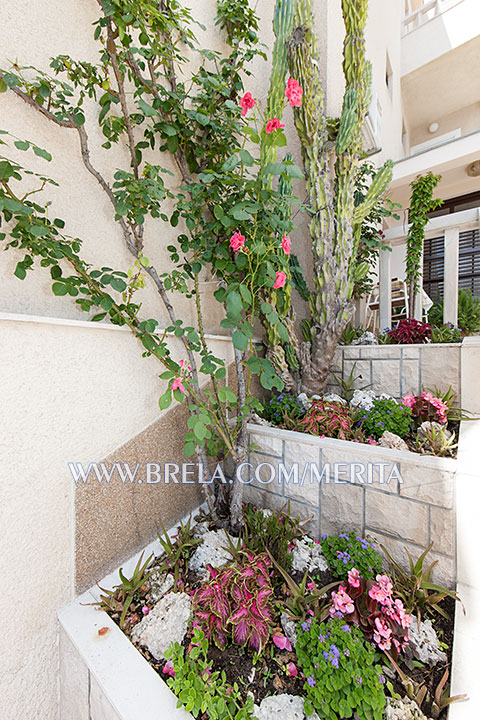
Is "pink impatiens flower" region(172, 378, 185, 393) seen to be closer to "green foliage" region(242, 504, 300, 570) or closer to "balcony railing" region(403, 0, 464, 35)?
"green foliage" region(242, 504, 300, 570)

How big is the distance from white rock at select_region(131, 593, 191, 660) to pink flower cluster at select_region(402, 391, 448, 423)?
1.38 meters

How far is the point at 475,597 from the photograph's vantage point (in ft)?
3.43

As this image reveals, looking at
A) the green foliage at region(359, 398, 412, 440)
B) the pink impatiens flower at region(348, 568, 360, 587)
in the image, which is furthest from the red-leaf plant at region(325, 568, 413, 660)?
the green foliage at region(359, 398, 412, 440)

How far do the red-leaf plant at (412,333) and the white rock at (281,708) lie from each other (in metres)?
1.86

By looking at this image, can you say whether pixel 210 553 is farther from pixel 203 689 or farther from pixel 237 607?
pixel 203 689

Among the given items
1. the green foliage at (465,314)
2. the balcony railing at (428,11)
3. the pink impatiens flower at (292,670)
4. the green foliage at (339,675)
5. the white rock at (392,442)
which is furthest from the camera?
the balcony railing at (428,11)

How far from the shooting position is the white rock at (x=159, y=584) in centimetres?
117

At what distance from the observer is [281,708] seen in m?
0.82

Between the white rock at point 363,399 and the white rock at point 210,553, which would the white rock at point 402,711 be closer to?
the white rock at point 210,553

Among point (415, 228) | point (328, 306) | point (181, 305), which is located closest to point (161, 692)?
point (181, 305)

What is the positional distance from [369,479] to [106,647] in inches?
43.9

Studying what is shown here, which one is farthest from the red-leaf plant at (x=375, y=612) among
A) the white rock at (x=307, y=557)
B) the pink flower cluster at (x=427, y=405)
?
the pink flower cluster at (x=427, y=405)

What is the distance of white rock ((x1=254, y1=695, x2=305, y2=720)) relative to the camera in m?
0.80

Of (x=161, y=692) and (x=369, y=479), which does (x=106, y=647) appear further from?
(x=369, y=479)
